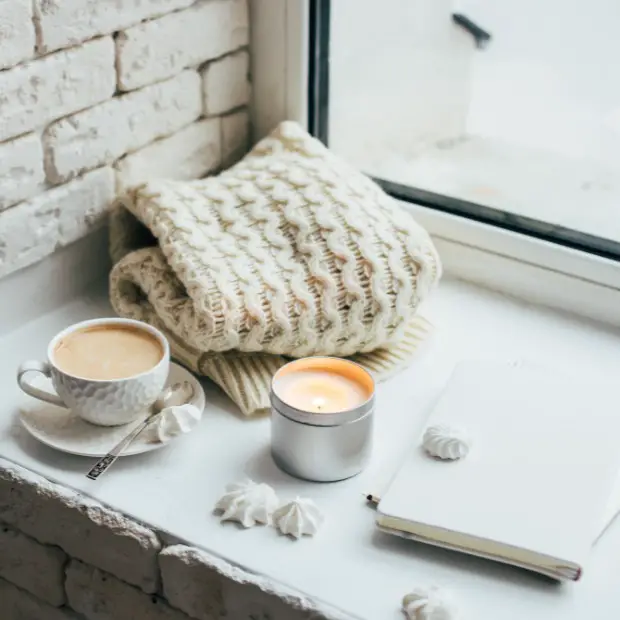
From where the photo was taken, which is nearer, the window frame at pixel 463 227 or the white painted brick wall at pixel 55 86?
the white painted brick wall at pixel 55 86

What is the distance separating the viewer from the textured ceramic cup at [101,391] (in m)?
0.78

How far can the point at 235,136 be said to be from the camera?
1148 millimetres

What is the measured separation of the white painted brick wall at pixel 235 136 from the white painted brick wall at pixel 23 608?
20.8 inches

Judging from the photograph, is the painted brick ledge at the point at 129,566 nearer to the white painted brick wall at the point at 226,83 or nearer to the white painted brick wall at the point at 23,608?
the white painted brick wall at the point at 23,608

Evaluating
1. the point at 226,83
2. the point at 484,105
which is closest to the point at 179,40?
the point at 226,83

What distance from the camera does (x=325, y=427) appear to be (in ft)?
2.51

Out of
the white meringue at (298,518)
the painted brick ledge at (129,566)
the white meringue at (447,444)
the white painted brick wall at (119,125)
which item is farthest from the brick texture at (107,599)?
the white painted brick wall at (119,125)

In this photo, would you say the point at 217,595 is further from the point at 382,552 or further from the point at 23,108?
the point at 23,108

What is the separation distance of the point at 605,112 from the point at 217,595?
0.63m

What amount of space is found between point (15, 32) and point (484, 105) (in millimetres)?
520

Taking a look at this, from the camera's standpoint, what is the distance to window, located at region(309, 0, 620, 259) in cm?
102

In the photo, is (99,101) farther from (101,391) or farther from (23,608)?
(23,608)

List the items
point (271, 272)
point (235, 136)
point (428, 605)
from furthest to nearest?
point (235, 136), point (271, 272), point (428, 605)

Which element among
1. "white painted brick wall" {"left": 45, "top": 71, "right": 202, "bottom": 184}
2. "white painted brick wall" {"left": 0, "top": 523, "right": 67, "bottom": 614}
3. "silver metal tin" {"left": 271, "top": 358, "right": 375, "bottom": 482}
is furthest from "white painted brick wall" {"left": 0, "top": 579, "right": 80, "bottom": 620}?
"white painted brick wall" {"left": 45, "top": 71, "right": 202, "bottom": 184}
